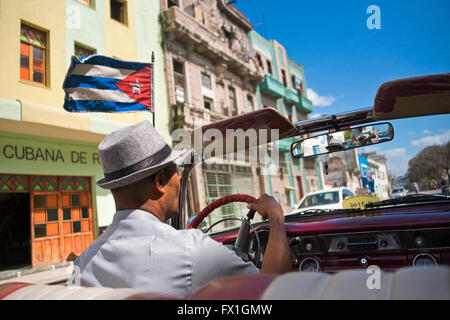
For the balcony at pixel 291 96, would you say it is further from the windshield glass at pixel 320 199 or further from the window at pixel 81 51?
the window at pixel 81 51

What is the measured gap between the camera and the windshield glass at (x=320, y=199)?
388 inches

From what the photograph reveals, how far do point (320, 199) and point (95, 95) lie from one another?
279 inches

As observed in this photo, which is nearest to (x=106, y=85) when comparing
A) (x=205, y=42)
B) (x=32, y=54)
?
(x=32, y=54)

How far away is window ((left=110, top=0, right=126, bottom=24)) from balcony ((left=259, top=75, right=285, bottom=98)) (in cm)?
1221

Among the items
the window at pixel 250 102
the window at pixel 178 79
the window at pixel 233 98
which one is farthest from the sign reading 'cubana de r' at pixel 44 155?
the window at pixel 250 102

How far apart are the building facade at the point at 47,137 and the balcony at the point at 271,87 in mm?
13520

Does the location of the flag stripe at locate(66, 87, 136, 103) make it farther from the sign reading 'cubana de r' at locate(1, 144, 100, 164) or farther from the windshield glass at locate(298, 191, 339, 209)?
the windshield glass at locate(298, 191, 339, 209)

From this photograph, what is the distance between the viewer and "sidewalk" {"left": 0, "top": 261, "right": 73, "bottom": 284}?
8.24 metres

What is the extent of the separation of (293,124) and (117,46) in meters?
12.2

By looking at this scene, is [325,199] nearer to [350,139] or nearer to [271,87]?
[350,139]

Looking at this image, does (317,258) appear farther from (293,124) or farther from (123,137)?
(123,137)
